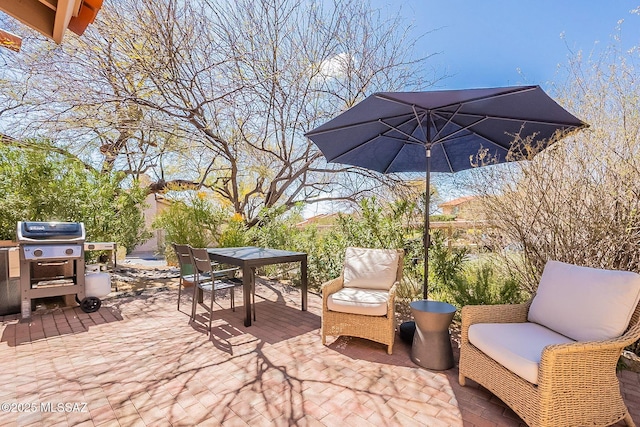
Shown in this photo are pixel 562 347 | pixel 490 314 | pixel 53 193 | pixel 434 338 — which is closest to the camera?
pixel 562 347

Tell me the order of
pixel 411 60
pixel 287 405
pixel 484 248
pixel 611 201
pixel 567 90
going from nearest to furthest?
1. pixel 287 405
2. pixel 611 201
3. pixel 567 90
4. pixel 484 248
5. pixel 411 60

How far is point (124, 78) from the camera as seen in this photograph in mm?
5168

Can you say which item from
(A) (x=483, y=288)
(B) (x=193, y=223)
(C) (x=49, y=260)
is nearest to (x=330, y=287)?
(A) (x=483, y=288)

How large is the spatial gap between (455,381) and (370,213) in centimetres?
274

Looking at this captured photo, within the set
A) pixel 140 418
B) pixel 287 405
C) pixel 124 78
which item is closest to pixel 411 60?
pixel 124 78

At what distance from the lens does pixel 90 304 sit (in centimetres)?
437

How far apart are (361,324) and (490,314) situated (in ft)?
3.94

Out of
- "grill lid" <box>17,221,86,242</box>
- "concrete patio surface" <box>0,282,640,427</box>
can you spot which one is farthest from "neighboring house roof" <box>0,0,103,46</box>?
"concrete patio surface" <box>0,282,640,427</box>

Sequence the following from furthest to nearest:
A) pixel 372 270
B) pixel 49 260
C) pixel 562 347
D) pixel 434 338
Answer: pixel 49 260
pixel 372 270
pixel 434 338
pixel 562 347

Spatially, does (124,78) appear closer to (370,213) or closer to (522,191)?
(370,213)

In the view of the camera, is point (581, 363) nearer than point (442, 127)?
Yes

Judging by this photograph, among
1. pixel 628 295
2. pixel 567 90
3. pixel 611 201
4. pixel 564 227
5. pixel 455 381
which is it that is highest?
pixel 567 90

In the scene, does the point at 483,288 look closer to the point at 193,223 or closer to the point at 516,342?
the point at 516,342

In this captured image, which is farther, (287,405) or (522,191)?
(522,191)
